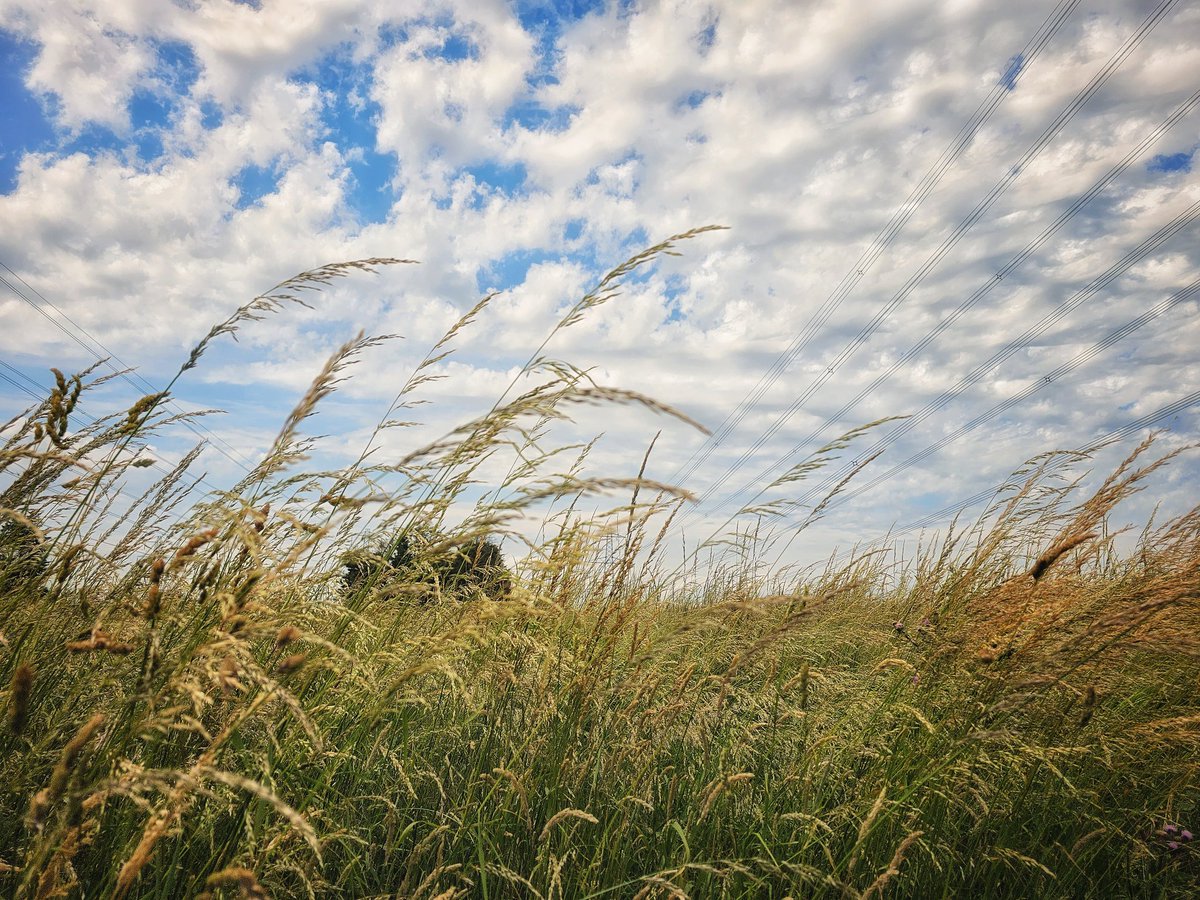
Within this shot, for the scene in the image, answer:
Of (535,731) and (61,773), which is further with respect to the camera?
(535,731)

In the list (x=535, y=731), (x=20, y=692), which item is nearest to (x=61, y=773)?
(x=20, y=692)

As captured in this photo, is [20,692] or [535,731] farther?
[535,731]

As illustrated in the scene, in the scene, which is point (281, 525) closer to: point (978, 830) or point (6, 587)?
point (6, 587)

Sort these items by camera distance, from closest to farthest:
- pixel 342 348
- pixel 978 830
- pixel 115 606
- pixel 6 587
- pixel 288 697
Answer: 1. pixel 288 697
2. pixel 115 606
3. pixel 342 348
4. pixel 978 830
5. pixel 6 587

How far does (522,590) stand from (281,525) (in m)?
0.73

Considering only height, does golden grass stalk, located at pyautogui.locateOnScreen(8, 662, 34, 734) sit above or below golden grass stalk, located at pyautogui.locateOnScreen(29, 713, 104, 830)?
above

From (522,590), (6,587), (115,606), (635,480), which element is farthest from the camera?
(6,587)

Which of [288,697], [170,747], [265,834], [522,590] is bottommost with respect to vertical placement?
[265,834]

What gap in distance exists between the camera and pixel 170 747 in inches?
58.8

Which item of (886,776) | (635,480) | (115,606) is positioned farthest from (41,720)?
(886,776)

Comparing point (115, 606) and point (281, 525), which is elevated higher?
point (281, 525)

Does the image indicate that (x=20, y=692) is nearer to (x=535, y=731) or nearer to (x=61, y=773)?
(x=61, y=773)

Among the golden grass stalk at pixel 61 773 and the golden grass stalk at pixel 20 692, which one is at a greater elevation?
the golden grass stalk at pixel 20 692

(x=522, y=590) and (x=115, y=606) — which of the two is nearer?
(x=522, y=590)
